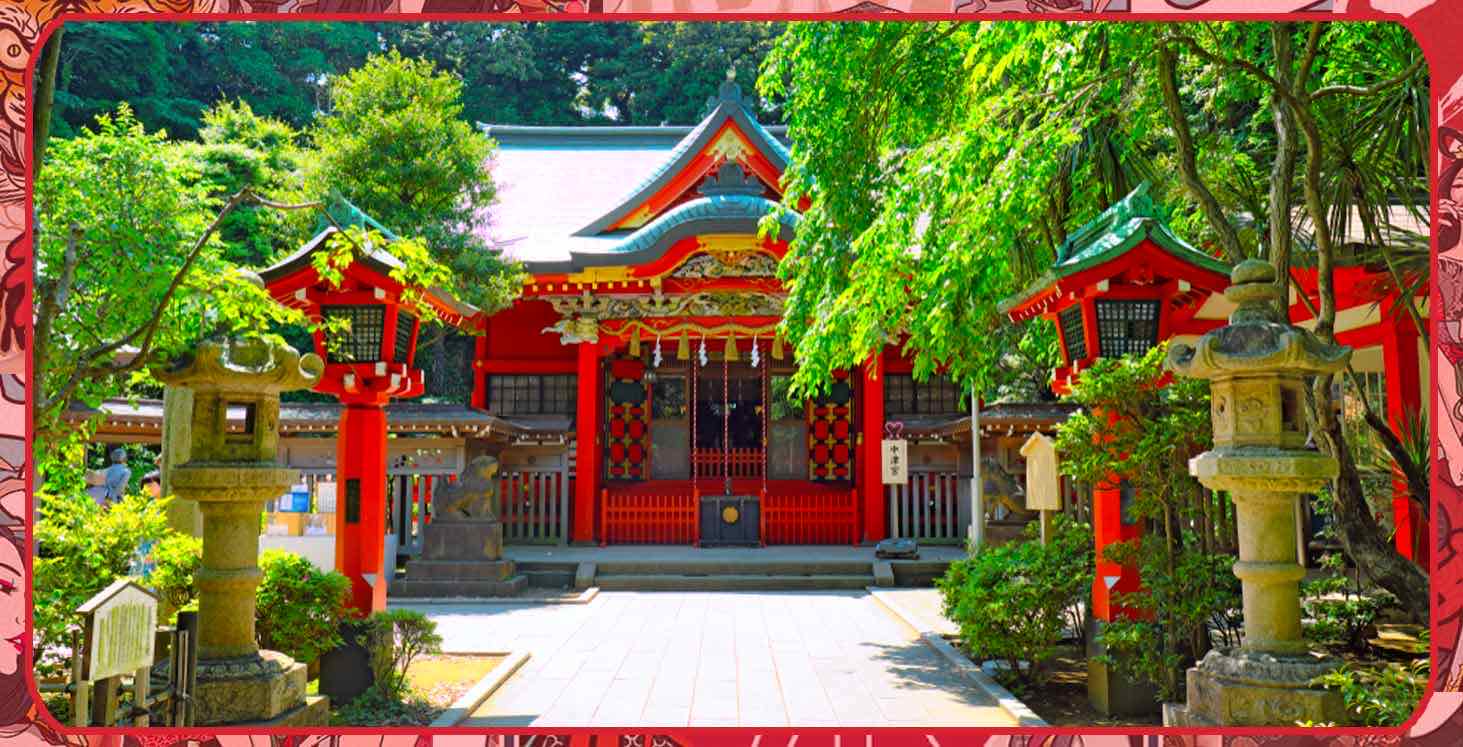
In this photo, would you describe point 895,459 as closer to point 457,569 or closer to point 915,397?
point 915,397

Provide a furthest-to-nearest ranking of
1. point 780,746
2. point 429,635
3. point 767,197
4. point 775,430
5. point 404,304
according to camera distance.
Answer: point 775,430 → point 767,197 → point 404,304 → point 429,635 → point 780,746

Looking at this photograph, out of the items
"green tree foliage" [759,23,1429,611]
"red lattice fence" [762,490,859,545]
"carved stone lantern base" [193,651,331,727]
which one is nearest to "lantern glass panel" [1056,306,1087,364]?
"green tree foliage" [759,23,1429,611]

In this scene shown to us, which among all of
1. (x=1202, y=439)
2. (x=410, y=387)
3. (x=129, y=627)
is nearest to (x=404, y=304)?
(x=410, y=387)

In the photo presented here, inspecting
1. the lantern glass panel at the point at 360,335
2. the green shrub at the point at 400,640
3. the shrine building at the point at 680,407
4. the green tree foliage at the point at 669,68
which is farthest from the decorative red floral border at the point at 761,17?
the green tree foliage at the point at 669,68

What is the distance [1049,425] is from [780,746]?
38.8ft

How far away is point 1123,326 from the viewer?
628cm

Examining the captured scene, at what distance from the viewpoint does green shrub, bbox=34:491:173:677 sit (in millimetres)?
4359

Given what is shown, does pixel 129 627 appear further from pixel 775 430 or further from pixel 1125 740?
pixel 775 430

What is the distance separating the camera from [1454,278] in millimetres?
2717

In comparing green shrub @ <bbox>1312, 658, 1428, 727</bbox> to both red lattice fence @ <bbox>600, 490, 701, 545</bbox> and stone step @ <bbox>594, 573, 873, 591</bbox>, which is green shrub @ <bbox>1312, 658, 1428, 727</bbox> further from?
red lattice fence @ <bbox>600, 490, 701, 545</bbox>

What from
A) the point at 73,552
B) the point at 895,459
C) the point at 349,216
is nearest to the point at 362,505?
the point at 73,552

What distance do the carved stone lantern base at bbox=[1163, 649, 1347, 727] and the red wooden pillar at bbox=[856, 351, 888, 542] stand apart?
34.0 feet

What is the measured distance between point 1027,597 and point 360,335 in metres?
4.96

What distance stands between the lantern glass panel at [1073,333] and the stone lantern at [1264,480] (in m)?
2.28
